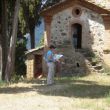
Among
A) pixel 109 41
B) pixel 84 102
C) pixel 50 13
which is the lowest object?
pixel 84 102

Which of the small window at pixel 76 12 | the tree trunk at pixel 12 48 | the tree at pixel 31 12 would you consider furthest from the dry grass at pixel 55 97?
the tree at pixel 31 12

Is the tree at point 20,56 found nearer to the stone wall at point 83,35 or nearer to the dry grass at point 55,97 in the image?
the stone wall at point 83,35

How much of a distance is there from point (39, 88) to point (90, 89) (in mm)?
1943

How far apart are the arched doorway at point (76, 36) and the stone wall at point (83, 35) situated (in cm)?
41

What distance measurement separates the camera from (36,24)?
36.5 meters

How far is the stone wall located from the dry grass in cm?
873

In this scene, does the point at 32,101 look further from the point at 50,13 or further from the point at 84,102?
the point at 50,13

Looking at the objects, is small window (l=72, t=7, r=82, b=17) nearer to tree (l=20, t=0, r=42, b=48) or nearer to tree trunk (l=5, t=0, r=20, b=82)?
tree (l=20, t=0, r=42, b=48)

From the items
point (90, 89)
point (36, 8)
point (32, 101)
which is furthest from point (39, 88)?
point (36, 8)

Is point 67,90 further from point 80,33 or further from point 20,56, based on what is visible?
point 20,56

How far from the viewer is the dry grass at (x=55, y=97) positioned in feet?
44.8

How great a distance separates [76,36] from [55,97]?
14.3 m

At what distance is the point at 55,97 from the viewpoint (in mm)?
15398

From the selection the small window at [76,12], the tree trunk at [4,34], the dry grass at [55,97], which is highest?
the small window at [76,12]
